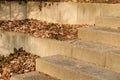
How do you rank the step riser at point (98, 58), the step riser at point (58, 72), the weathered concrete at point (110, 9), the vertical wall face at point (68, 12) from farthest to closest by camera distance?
the vertical wall face at point (68, 12)
the weathered concrete at point (110, 9)
the step riser at point (98, 58)
the step riser at point (58, 72)

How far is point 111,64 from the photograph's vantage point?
13.9 feet

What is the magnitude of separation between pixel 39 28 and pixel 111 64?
2960 mm

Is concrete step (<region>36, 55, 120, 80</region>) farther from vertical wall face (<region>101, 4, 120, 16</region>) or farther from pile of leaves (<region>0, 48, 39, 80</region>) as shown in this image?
vertical wall face (<region>101, 4, 120, 16</region>)

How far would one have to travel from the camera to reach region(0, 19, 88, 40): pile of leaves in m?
6.17

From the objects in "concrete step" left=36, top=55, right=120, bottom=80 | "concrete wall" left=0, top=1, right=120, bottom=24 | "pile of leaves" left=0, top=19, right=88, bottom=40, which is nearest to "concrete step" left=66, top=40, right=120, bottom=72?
"concrete step" left=36, top=55, right=120, bottom=80

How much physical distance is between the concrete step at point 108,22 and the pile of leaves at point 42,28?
0.74m

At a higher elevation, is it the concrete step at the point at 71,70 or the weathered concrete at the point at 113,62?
the weathered concrete at the point at 113,62

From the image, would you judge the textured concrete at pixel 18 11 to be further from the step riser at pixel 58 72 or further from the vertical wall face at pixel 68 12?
the step riser at pixel 58 72

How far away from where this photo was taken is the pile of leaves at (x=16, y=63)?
549cm

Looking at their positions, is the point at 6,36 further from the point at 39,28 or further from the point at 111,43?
the point at 111,43

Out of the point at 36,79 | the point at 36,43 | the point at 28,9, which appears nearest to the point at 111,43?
the point at 36,79

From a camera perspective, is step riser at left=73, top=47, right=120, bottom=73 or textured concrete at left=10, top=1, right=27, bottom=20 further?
textured concrete at left=10, top=1, right=27, bottom=20

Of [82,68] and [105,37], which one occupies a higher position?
[105,37]

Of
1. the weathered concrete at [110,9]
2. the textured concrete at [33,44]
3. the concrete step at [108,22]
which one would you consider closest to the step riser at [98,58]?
the textured concrete at [33,44]
